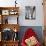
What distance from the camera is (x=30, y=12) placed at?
5.27 m

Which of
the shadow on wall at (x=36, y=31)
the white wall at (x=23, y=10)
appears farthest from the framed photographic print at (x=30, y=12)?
the shadow on wall at (x=36, y=31)

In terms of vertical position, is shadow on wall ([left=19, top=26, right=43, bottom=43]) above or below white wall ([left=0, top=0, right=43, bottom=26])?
below

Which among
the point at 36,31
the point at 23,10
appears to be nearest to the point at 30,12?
the point at 23,10

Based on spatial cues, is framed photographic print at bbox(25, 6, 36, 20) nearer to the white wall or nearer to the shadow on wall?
the white wall

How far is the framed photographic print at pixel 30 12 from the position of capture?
17.2 ft

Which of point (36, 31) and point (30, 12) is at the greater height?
point (30, 12)

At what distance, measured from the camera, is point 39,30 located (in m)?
5.27

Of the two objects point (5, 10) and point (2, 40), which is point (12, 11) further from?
point (2, 40)

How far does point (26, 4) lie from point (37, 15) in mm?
524

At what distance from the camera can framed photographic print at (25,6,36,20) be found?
525 cm

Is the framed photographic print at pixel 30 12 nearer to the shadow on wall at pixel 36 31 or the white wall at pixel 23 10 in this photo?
the white wall at pixel 23 10

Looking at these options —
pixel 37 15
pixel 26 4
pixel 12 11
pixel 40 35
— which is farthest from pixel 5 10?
pixel 40 35

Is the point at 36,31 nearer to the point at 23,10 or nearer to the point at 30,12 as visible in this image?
the point at 30,12

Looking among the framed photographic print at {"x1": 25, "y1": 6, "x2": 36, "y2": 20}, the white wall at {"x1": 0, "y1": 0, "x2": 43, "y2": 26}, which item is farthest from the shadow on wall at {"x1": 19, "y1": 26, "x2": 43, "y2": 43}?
the framed photographic print at {"x1": 25, "y1": 6, "x2": 36, "y2": 20}
